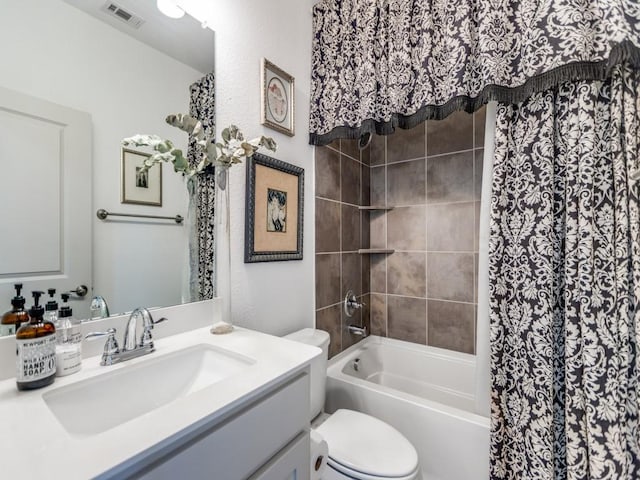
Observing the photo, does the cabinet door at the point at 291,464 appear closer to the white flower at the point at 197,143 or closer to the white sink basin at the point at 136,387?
the white sink basin at the point at 136,387

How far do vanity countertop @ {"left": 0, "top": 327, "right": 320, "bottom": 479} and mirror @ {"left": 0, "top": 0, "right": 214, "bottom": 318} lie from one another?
26 centimetres

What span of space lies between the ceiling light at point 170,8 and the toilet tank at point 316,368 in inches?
53.3

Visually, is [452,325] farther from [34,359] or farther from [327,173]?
[34,359]

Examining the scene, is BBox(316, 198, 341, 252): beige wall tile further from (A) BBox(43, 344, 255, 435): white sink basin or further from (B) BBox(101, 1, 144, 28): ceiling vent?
(B) BBox(101, 1, 144, 28): ceiling vent

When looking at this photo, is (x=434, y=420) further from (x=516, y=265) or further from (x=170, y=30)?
(x=170, y=30)

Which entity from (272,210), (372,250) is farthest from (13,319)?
(372,250)

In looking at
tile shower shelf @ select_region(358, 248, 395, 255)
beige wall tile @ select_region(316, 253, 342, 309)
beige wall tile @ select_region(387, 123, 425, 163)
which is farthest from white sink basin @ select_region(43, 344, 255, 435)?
beige wall tile @ select_region(387, 123, 425, 163)

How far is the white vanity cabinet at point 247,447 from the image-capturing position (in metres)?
0.48

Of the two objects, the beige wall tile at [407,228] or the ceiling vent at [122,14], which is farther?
the beige wall tile at [407,228]

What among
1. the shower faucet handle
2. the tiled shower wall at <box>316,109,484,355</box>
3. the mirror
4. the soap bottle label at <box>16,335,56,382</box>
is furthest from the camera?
the shower faucet handle

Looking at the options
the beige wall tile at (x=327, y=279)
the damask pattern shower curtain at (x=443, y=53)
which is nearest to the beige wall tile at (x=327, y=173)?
the damask pattern shower curtain at (x=443, y=53)

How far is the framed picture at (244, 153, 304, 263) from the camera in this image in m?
1.26

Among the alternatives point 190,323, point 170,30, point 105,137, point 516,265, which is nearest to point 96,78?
point 105,137

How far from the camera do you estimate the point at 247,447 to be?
609 millimetres
